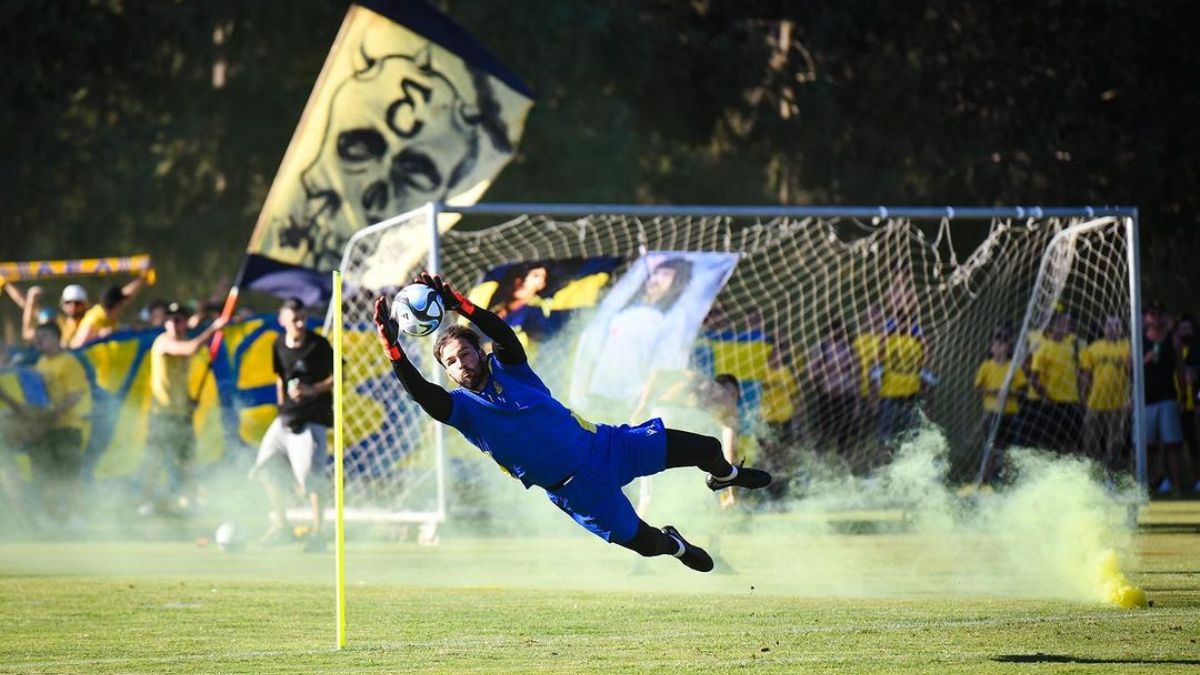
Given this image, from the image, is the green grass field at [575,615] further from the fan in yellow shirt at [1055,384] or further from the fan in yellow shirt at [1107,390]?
the fan in yellow shirt at [1055,384]

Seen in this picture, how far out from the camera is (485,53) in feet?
63.2

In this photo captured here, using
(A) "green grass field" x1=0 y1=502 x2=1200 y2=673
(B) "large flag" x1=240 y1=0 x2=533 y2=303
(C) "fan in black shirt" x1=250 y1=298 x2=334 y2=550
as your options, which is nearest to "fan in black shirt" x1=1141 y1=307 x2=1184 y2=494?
(A) "green grass field" x1=0 y1=502 x2=1200 y2=673

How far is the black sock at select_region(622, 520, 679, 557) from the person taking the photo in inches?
397

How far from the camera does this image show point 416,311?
30.5 feet

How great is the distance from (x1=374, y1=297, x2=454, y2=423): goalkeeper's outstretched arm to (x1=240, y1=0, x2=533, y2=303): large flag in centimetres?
958

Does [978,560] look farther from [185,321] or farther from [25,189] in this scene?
[25,189]

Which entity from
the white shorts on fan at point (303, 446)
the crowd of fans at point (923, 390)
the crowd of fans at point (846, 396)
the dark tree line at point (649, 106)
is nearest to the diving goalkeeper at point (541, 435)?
the white shorts on fan at point (303, 446)

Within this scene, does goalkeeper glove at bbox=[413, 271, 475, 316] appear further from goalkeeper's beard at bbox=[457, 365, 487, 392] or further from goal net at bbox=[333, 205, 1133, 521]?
goal net at bbox=[333, 205, 1133, 521]

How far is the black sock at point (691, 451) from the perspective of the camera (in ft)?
33.4

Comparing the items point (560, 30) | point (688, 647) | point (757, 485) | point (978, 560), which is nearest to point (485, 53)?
point (978, 560)

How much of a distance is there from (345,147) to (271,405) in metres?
3.39

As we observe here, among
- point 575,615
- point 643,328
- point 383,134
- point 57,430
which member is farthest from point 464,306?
point 57,430

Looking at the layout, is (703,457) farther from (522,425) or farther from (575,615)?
(575,615)

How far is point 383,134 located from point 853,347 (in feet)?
18.4
